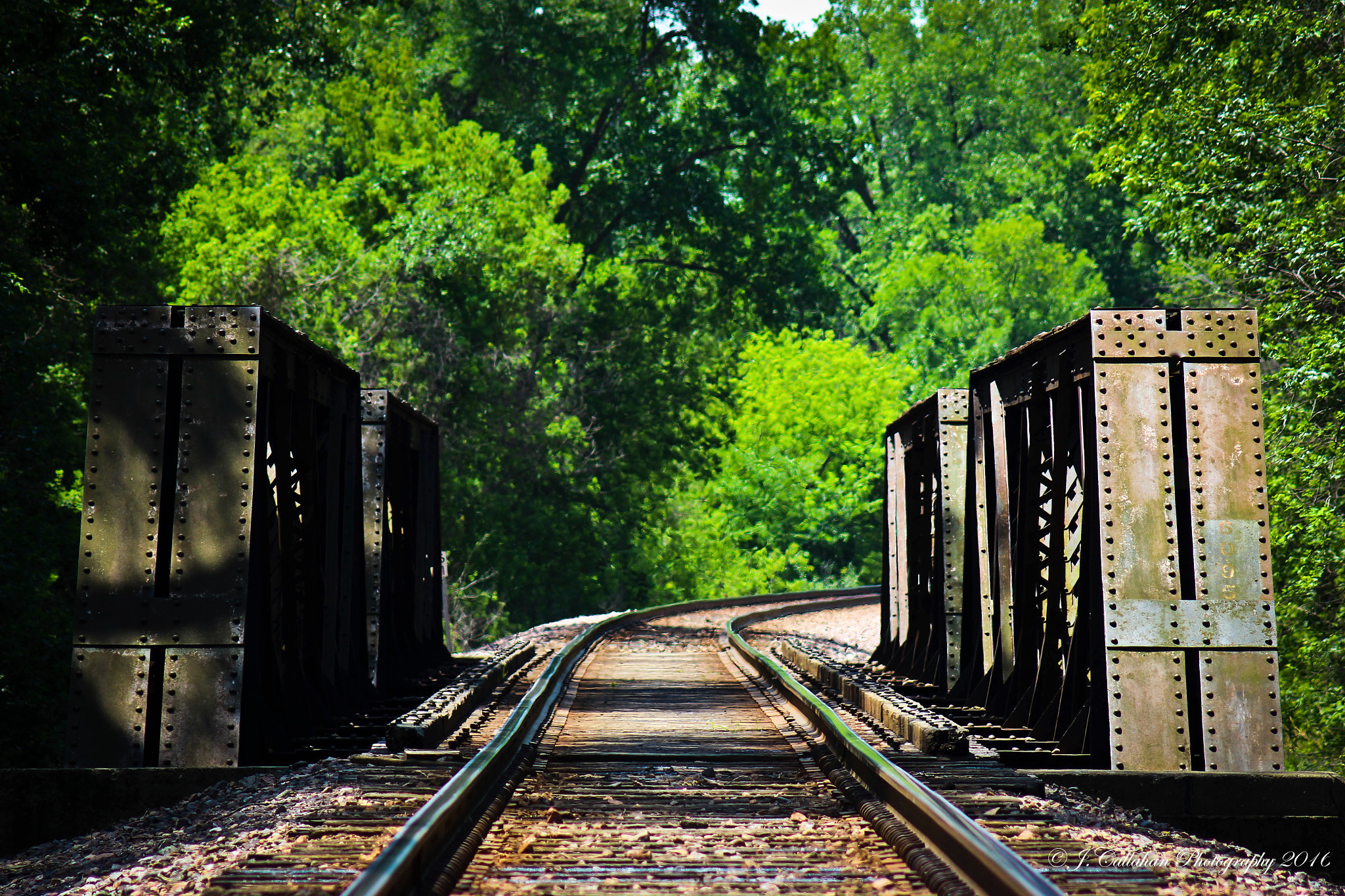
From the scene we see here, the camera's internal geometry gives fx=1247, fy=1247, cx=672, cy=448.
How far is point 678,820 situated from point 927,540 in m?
6.63

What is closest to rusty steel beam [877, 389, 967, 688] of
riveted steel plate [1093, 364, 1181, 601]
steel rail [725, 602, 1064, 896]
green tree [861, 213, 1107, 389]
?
steel rail [725, 602, 1064, 896]

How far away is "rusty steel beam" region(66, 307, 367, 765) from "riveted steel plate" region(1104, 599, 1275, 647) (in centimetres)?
480

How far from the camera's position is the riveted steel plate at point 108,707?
6.77 m

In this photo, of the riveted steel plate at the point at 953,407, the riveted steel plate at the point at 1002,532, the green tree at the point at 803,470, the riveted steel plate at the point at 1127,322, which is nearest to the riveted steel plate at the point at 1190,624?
the riveted steel plate at the point at 1127,322

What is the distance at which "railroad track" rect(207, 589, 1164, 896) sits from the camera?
13.9ft

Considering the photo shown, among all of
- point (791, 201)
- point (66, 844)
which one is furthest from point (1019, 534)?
point (791, 201)

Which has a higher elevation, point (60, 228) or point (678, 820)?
point (60, 228)

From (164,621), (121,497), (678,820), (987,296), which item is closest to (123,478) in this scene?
(121,497)

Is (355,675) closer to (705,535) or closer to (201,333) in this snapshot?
(201,333)

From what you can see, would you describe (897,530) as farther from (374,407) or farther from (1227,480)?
(1227,480)

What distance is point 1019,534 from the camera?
8273 mm

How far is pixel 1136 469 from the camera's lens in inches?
271

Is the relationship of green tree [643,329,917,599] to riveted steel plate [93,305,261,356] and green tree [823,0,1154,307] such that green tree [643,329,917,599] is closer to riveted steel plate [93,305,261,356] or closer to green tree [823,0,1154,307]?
green tree [823,0,1154,307]

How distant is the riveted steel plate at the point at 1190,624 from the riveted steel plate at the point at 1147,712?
85 mm
